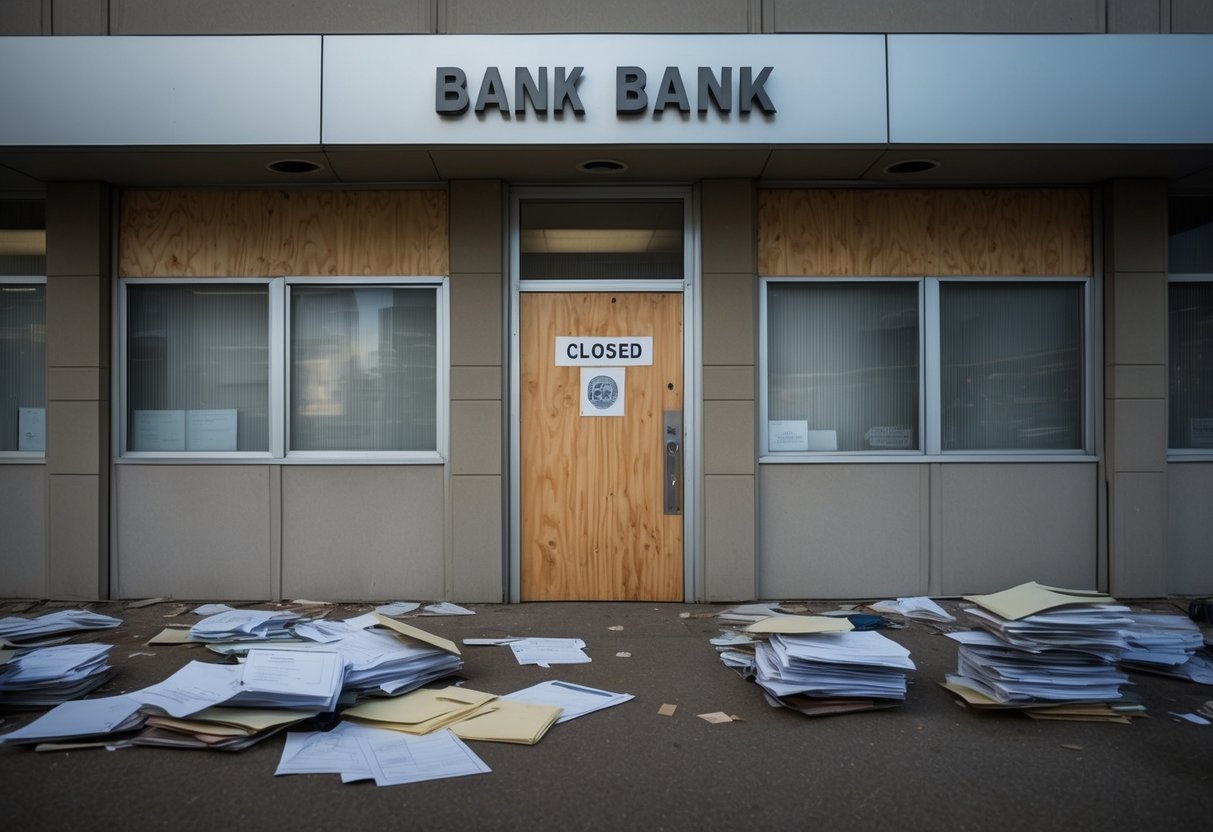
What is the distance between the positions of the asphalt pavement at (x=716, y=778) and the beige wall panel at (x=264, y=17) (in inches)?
189

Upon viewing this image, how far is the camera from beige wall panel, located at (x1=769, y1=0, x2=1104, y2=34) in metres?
6.64

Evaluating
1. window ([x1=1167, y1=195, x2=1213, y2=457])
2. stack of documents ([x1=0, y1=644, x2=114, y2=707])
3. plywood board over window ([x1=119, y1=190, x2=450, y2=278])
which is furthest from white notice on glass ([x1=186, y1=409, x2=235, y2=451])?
window ([x1=1167, y1=195, x2=1213, y2=457])

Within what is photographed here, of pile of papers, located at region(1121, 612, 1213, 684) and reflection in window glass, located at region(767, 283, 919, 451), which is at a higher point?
reflection in window glass, located at region(767, 283, 919, 451)

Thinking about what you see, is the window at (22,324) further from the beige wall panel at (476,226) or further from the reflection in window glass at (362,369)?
the beige wall panel at (476,226)

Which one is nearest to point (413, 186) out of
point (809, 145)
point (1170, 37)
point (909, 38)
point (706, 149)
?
point (706, 149)

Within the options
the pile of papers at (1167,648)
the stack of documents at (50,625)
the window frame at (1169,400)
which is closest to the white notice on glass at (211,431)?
the stack of documents at (50,625)

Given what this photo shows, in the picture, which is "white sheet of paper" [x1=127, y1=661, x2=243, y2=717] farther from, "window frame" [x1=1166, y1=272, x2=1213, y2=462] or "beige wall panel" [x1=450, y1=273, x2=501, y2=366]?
"window frame" [x1=1166, y1=272, x2=1213, y2=462]

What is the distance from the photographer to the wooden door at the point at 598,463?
712cm

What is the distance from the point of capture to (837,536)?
7.14 m

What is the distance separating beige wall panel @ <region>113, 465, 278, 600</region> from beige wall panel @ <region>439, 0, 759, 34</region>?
3.98 m

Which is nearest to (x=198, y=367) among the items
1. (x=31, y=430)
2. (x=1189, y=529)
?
(x=31, y=430)

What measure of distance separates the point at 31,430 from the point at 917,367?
7544 millimetres

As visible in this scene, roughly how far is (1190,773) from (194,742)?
4.42 meters

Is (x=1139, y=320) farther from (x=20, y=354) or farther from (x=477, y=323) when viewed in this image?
(x=20, y=354)
